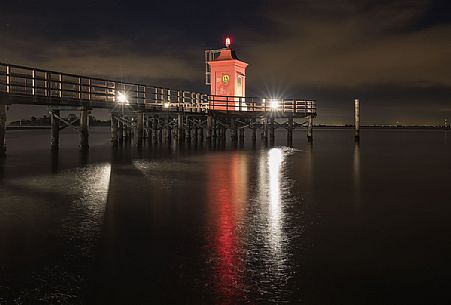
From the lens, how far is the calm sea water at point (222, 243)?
434cm

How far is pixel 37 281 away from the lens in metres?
4.56

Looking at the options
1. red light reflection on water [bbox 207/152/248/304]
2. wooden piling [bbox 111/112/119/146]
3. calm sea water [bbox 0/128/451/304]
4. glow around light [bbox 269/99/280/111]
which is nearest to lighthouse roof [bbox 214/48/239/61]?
glow around light [bbox 269/99/280/111]

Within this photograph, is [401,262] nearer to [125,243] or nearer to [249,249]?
[249,249]

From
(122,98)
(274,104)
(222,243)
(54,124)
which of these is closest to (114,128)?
(122,98)

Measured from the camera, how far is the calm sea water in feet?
14.2

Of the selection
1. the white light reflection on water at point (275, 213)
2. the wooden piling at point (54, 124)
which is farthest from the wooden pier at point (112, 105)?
the white light reflection on water at point (275, 213)

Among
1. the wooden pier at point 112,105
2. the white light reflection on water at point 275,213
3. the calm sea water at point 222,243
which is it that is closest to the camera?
the calm sea water at point 222,243

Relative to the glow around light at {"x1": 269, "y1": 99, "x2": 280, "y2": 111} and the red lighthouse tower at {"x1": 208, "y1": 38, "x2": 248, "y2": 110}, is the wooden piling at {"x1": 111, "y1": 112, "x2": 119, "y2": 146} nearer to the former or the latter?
the red lighthouse tower at {"x1": 208, "y1": 38, "x2": 248, "y2": 110}

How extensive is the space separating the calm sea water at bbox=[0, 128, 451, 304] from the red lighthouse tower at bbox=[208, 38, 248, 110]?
86.1 feet

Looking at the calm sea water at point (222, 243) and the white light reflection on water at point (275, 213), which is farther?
the white light reflection on water at point (275, 213)

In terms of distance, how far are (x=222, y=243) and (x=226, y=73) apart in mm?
32534

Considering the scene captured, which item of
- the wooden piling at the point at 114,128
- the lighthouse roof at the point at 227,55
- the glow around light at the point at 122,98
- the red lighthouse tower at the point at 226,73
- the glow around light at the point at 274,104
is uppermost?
the lighthouse roof at the point at 227,55

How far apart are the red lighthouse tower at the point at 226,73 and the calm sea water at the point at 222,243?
26.2 m

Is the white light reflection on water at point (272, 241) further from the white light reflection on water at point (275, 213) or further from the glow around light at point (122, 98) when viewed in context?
the glow around light at point (122, 98)
